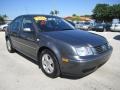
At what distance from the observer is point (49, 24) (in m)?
4.80

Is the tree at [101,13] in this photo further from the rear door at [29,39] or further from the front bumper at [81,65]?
the front bumper at [81,65]

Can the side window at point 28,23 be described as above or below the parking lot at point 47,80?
above

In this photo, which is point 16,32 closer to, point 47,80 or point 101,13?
point 47,80

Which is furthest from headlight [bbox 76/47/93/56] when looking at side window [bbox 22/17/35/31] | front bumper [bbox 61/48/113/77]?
side window [bbox 22/17/35/31]

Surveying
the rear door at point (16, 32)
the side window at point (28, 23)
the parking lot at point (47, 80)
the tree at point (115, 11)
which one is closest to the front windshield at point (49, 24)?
the side window at point (28, 23)

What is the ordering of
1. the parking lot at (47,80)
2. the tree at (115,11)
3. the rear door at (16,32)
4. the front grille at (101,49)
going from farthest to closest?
the tree at (115,11), the rear door at (16,32), the front grille at (101,49), the parking lot at (47,80)

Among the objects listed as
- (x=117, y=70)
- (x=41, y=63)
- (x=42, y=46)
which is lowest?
(x=117, y=70)

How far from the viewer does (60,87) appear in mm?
3600

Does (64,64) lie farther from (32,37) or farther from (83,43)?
(32,37)

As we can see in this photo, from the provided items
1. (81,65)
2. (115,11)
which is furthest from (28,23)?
(115,11)

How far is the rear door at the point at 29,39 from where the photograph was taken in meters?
4.45

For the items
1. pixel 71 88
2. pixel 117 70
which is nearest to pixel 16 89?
pixel 71 88

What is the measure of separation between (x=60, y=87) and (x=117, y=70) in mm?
1896

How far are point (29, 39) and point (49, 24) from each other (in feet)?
2.39
